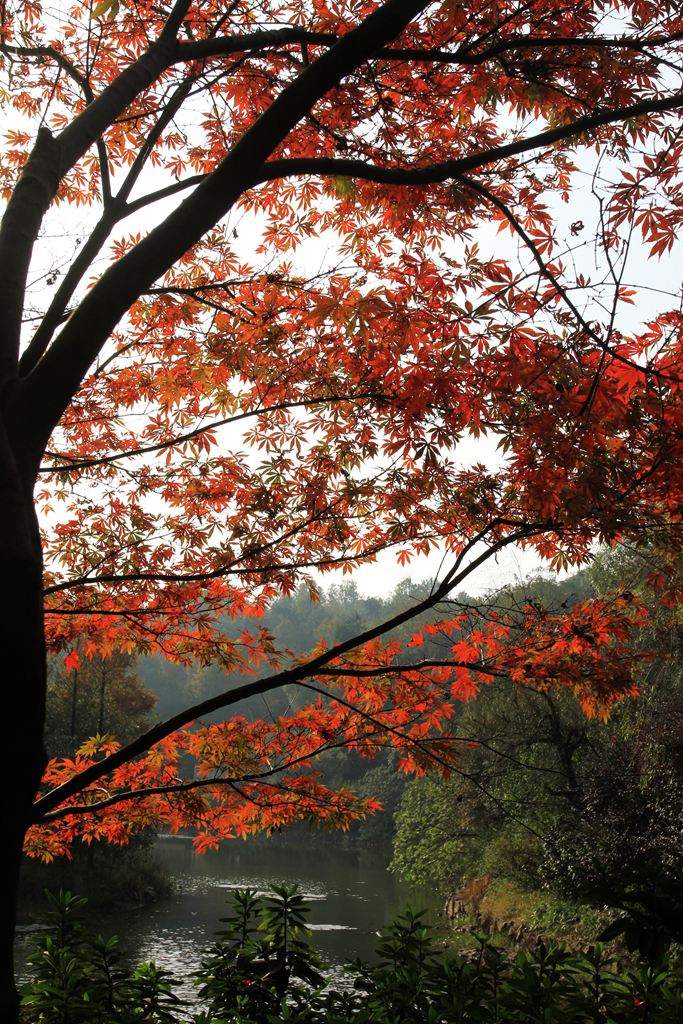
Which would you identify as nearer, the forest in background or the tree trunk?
the tree trunk

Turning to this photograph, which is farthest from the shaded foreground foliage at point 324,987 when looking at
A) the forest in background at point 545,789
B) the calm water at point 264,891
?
the calm water at point 264,891

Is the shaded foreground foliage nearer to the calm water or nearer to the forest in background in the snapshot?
the forest in background

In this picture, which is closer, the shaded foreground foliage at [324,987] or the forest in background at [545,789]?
the shaded foreground foliage at [324,987]

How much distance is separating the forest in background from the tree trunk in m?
1.51

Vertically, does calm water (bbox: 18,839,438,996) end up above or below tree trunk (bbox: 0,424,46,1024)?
below

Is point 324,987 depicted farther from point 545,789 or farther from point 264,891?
point 264,891

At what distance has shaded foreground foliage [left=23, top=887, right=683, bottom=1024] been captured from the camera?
8.59ft

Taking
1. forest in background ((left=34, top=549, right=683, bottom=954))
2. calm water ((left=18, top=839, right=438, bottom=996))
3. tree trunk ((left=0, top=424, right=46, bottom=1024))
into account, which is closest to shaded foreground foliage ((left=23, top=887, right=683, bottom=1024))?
forest in background ((left=34, top=549, right=683, bottom=954))

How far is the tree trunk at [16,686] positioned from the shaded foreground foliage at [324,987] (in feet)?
2.81

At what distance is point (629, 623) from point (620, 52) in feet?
7.74

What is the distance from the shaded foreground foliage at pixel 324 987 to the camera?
8.59 ft

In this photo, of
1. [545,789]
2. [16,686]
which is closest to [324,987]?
[16,686]

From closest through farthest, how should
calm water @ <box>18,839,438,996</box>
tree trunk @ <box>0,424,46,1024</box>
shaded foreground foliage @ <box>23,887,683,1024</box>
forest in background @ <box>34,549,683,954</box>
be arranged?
tree trunk @ <box>0,424,46,1024</box>, shaded foreground foliage @ <box>23,887,683,1024</box>, forest in background @ <box>34,549,683,954</box>, calm water @ <box>18,839,438,996</box>

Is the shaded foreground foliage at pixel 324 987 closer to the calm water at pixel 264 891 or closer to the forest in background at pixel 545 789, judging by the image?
the forest in background at pixel 545 789
